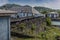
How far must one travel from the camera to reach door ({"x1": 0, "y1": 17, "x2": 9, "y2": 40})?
8.29 ft

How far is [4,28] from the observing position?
2588mm

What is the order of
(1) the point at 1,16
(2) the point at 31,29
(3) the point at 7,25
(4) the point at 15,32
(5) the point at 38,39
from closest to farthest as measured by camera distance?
(1) the point at 1,16
(3) the point at 7,25
(5) the point at 38,39
(4) the point at 15,32
(2) the point at 31,29

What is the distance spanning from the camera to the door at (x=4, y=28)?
253 cm

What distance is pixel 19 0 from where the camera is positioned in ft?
50.5

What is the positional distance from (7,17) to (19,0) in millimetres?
12961

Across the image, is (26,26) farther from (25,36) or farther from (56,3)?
(56,3)

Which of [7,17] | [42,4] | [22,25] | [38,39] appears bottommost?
[38,39]

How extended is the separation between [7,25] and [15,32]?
4169 millimetres

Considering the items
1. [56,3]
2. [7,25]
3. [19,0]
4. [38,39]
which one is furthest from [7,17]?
[56,3]

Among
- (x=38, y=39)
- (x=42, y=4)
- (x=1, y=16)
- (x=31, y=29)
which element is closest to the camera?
(x=1, y=16)

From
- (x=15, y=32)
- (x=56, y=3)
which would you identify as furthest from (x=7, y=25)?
(x=56, y=3)

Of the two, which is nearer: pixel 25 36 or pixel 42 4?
pixel 25 36

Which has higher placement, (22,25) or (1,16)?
(1,16)

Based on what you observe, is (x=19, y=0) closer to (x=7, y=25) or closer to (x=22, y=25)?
(x=22, y=25)
